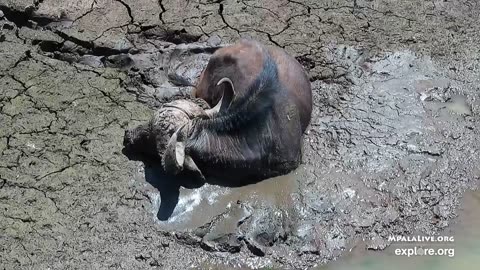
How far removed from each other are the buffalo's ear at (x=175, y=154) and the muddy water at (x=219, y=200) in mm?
232

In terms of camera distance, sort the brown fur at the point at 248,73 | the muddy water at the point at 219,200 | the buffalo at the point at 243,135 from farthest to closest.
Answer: the brown fur at the point at 248,73, the buffalo at the point at 243,135, the muddy water at the point at 219,200

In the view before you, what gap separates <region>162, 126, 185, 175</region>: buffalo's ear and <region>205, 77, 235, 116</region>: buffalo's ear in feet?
1.47

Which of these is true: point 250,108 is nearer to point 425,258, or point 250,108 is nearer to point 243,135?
point 243,135

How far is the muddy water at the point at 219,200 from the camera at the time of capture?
17.2ft

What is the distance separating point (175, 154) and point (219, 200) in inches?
17.8

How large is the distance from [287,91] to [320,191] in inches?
29.6

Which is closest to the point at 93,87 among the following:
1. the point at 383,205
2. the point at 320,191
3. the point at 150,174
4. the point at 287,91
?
the point at 150,174

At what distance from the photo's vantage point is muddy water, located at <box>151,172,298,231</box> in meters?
5.25

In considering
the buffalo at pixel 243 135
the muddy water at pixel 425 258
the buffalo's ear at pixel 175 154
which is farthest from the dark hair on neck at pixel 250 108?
the muddy water at pixel 425 258

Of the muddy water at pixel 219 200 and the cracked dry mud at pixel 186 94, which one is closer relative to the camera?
the cracked dry mud at pixel 186 94

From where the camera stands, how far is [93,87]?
6398mm

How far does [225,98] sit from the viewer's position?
5.79m

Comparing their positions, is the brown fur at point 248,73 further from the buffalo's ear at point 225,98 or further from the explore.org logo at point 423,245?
the explore.org logo at point 423,245

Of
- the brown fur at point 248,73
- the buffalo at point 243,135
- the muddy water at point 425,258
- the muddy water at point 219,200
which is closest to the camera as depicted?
the muddy water at point 425,258
